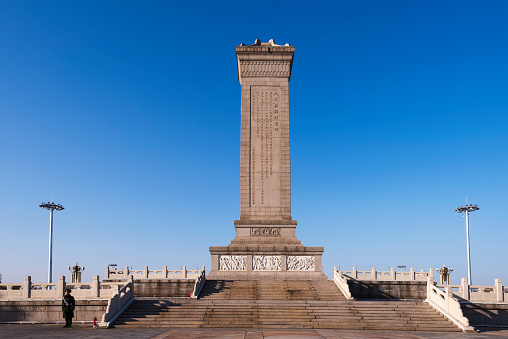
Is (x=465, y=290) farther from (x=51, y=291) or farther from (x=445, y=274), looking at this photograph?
(x=51, y=291)

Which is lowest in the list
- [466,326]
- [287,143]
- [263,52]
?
[466,326]

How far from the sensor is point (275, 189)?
116ft

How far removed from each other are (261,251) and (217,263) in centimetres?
299

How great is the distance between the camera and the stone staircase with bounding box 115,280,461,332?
20844 millimetres

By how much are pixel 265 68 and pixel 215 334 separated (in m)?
23.7

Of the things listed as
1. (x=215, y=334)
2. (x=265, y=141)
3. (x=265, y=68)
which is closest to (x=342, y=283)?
(x=215, y=334)

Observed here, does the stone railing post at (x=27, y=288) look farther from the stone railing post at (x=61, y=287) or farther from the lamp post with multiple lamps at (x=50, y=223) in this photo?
the lamp post with multiple lamps at (x=50, y=223)

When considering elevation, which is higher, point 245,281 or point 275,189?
point 275,189

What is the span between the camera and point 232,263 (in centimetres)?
3192

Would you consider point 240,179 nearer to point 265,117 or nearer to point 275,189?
point 275,189

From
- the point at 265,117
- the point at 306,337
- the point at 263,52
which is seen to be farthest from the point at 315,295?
the point at 263,52

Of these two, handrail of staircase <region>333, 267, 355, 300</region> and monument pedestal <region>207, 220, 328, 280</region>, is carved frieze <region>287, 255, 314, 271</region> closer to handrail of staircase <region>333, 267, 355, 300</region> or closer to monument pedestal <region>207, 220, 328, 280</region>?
monument pedestal <region>207, 220, 328, 280</region>

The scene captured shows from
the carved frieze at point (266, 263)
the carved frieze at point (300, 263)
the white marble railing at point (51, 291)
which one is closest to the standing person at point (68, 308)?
the white marble railing at point (51, 291)

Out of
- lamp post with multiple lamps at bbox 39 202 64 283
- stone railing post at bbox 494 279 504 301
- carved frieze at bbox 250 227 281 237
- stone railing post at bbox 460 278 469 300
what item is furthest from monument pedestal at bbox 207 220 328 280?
lamp post with multiple lamps at bbox 39 202 64 283
